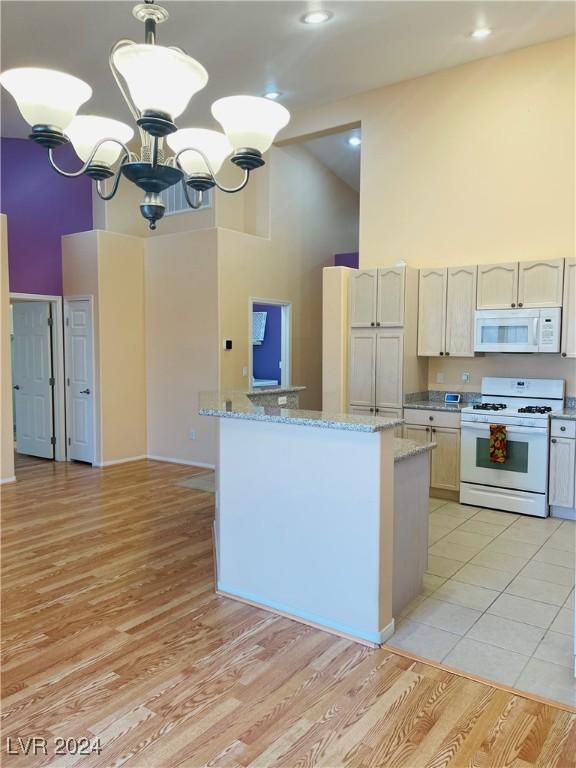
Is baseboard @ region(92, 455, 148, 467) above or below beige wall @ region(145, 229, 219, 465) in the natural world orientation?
below

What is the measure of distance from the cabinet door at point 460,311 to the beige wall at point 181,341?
103 inches

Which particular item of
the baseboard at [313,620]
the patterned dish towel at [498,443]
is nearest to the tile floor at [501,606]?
the baseboard at [313,620]

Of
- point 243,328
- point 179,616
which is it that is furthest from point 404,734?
point 243,328

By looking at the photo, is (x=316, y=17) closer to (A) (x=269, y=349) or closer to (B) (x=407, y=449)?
(B) (x=407, y=449)

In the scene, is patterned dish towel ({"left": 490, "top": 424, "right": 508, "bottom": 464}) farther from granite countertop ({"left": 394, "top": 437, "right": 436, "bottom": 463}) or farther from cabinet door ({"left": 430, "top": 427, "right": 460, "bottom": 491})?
granite countertop ({"left": 394, "top": 437, "right": 436, "bottom": 463})

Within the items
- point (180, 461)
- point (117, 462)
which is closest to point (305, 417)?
point (180, 461)

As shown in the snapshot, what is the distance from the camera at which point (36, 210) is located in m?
6.83

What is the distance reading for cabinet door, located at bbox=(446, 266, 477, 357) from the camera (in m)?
5.23

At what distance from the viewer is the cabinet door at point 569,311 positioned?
467 cm

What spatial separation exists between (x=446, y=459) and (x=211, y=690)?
3.48 m

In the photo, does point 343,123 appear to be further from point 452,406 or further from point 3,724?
point 3,724

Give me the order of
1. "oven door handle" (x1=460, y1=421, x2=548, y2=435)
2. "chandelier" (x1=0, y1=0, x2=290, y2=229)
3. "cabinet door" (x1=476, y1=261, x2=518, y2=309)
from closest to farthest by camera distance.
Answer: "chandelier" (x1=0, y1=0, x2=290, y2=229) → "oven door handle" (x1=460, y1=421, x2=548, y2=435) → "cabinet door" (x1=476, y1=261, x2=518, y2=309)

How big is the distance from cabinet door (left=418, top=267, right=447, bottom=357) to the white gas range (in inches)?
25.3

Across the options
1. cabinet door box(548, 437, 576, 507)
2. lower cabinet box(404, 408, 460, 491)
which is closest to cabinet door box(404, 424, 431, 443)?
lower cabinet box(404, 408, 460, 491)
